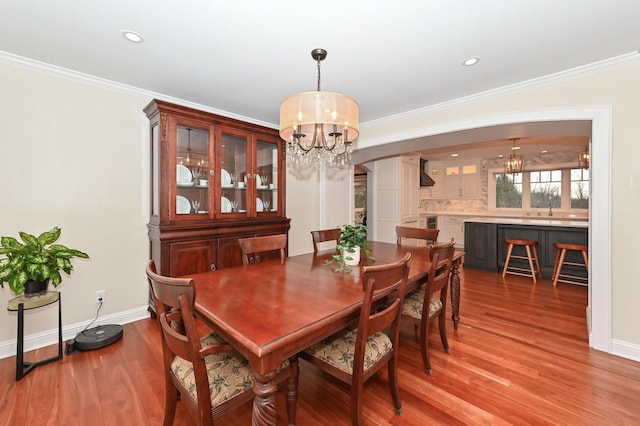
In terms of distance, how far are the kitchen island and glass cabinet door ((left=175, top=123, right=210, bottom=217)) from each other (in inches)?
187

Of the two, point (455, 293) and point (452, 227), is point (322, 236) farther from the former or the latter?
point (452, 227)

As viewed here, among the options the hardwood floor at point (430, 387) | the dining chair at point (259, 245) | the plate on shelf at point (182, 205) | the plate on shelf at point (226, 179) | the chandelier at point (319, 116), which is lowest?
the hardwood floor at point (430, 387)

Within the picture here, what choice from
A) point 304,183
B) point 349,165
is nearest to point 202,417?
point 304,183

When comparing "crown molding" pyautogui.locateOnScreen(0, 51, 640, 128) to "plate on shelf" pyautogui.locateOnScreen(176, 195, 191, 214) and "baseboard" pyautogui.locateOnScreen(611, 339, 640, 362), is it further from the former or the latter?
"baseboard" pyautogui.locateOnScreen(611, 339, 640, 362)

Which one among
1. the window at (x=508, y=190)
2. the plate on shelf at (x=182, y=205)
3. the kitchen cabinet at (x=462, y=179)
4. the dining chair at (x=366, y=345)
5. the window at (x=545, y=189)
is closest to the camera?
the dining chair at (x=366, y=345)

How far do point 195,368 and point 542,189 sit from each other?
805cm

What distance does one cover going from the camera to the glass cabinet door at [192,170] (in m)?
2.83

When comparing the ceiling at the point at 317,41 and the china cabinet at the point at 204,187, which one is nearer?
the ceiling at the point at 317,41

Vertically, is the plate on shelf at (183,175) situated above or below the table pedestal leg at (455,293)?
above

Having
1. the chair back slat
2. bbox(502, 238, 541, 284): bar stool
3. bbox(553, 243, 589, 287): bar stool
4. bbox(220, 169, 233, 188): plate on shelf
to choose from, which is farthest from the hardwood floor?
bbox(502, 238, 541, 284): bar stool

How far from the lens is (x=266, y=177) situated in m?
3.59

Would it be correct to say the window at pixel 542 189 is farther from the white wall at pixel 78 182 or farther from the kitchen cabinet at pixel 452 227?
the white wall at pixel 78 182

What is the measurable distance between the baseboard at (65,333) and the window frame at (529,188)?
7.74 meters

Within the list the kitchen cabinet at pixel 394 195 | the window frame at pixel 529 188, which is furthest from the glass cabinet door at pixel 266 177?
the window frame at pixel 529 188
